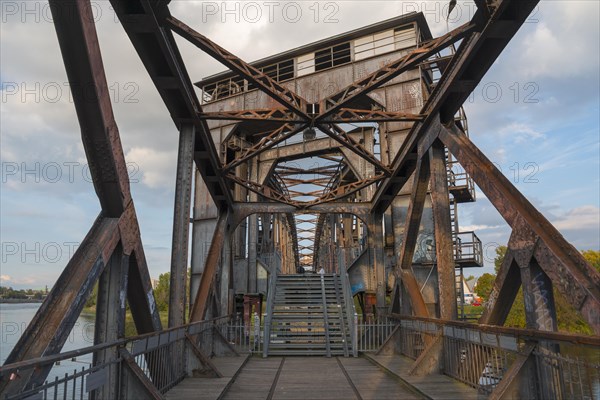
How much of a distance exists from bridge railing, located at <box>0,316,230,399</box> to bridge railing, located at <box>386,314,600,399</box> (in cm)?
465

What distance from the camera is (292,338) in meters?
15.1

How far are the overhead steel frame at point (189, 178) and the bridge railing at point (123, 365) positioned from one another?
18 cm

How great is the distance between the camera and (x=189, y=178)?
10.2 metres

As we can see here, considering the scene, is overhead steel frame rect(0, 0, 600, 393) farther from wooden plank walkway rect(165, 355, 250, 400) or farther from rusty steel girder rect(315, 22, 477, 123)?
wooden plank walkway rect(165, 355, 250, 400)

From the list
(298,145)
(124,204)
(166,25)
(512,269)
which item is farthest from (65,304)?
(298,145)

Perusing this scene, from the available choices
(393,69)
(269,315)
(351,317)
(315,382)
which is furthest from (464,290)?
(393,69)

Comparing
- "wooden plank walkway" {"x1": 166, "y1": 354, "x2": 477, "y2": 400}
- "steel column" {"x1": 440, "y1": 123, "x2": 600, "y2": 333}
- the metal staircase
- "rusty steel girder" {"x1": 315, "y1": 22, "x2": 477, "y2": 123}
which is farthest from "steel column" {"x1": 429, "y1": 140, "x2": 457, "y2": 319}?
the metal staircase

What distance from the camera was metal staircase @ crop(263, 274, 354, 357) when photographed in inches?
567

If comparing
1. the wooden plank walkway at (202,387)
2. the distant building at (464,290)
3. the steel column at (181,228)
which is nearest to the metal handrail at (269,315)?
the wooden plank walkway at (202,387)

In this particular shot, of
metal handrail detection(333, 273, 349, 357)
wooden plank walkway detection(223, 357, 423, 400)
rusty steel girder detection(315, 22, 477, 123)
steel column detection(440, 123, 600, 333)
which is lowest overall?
wooden plank walkway detection(223, 357, 423, 400)

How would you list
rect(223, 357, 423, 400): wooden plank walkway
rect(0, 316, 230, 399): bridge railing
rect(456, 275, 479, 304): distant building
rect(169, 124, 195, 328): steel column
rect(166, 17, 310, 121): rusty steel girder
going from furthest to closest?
1. rect(456, 275, 479, 304): distant building
2. rect(169, 124, 195, 328): steel column
3. rect(223, 357, 423, 400): wooden plank walkway
4. rect(166, 17, 310, 121): rusty steel girder
5. rect(0, 316, 230, 399): bridge railing

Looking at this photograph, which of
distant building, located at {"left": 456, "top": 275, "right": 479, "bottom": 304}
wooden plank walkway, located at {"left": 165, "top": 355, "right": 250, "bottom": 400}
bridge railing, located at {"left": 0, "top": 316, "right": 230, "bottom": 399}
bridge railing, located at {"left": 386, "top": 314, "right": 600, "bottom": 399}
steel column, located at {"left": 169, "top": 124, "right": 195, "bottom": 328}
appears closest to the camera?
bridge railing, located at {"left": 0, "top": 316, "right": 230, "bottom": 399}

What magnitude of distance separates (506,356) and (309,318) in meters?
10.4

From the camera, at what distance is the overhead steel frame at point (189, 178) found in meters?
4.91
